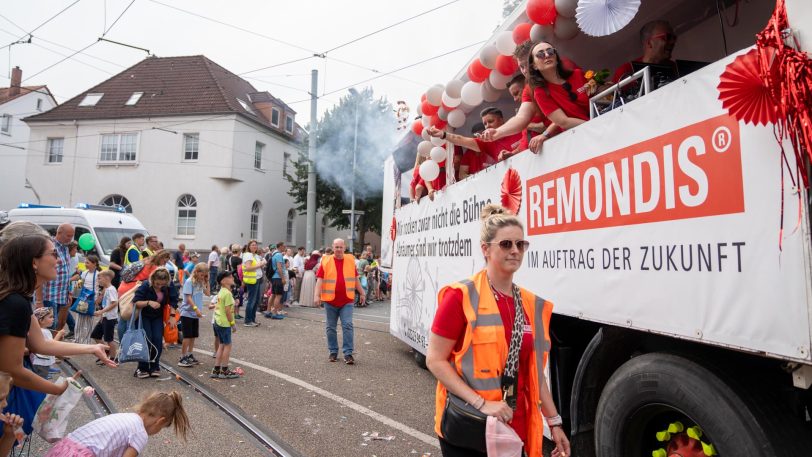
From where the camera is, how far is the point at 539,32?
157 inches

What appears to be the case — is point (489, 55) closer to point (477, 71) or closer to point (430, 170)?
point (477, 71)

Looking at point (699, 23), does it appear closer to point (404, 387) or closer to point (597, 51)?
point (597, 51)

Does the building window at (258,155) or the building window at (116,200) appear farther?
the building window at (258,155)

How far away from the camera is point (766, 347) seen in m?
1.90

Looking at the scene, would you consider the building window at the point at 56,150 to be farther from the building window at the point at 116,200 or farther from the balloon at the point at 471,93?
the balloon at the point at 471,93

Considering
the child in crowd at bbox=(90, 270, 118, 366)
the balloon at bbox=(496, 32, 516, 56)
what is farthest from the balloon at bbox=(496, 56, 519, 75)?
the child in crowd at bbox=(90, 270, 118, 366)

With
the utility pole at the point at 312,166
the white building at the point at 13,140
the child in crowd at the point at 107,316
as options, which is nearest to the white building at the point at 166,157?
the white building at the point at 13,140

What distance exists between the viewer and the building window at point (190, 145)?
27219mm

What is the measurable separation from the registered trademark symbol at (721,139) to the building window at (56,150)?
33721 mm

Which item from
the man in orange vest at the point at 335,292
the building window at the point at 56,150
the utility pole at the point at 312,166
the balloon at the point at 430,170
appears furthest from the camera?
the building window at the point at 56,150

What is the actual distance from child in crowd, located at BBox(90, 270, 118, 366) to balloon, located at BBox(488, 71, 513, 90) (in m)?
6.19

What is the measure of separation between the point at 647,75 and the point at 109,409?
554cm

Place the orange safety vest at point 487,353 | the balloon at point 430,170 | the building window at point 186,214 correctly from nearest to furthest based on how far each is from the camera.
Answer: the orange safety vest at point 487,353 → the balloon at point 430,170 → the building window at point 186,214

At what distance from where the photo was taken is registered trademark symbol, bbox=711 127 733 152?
2.11 meters
